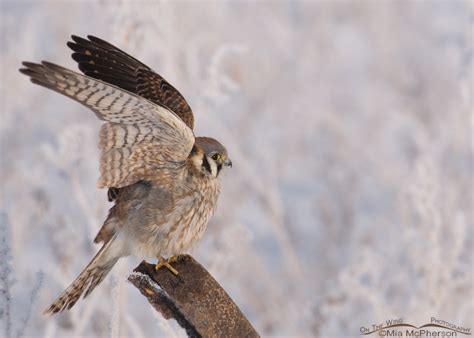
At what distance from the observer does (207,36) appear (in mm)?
8727

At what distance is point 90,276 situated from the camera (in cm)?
343

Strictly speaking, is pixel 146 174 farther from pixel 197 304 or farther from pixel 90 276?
pixel 197 304

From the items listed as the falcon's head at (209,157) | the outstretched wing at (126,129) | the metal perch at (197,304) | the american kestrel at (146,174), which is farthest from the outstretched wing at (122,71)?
the metal perch at (197,304)

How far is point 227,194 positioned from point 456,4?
7634 mm

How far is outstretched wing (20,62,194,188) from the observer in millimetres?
2830

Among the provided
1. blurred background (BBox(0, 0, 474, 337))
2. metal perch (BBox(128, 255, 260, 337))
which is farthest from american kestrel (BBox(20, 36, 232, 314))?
metal perch (BBox(128, 255, 260, 337))

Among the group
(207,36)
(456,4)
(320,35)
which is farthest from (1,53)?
(456,4)

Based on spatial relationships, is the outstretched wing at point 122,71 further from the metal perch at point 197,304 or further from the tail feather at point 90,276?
the metal perch at point 197,304

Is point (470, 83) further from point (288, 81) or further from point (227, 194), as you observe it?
point (288, 81)

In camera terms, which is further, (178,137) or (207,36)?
(207,36)

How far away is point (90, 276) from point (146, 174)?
0.48 m

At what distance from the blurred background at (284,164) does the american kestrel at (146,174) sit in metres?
0.18

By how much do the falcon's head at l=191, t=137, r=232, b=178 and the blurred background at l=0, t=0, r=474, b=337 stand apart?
22.6 inches

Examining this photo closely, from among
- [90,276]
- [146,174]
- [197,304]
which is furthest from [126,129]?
[197,304]
